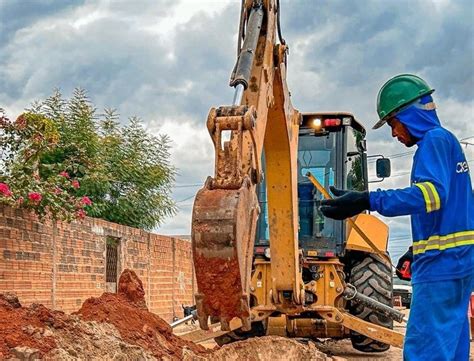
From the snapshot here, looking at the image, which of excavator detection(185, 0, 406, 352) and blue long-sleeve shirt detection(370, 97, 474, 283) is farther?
excavator detection(185, 0, 406, 352)

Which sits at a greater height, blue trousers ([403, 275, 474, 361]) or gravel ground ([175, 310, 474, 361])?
blue trousers ([403, 275, 474, 361])

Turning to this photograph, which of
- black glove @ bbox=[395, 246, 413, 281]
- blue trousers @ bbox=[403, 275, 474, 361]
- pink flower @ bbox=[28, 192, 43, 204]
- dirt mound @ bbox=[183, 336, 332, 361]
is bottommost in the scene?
dirt mound @ bbox=[183, 336, 332, 361]

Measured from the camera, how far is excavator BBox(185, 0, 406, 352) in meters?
3.87

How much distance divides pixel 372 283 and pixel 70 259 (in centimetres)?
474

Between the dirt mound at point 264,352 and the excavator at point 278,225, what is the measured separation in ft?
0.79

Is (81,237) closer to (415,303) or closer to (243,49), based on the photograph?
(243,49)

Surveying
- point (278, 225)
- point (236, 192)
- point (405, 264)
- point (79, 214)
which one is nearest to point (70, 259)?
point (79, 214)

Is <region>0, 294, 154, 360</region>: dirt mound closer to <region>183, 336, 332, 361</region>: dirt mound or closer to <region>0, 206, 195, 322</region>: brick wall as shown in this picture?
<region>183, 336, 332, 361</region>: dirt mound

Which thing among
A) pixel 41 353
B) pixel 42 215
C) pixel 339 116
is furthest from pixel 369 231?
pixel 41 353

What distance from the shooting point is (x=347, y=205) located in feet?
12.8

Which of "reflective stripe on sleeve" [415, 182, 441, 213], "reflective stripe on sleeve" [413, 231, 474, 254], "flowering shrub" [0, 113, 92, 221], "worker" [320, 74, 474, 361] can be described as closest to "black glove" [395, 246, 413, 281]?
"worker" [320, 74, 474, 361]

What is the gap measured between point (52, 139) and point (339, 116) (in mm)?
4351

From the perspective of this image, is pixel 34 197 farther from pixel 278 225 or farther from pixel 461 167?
pixel 461 167

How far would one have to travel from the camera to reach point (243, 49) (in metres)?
5.11
